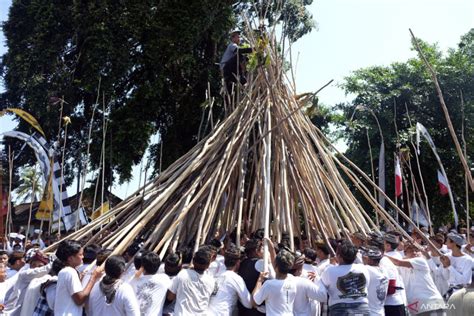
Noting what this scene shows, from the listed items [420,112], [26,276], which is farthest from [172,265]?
[420,112]

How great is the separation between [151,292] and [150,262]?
0.21 metres

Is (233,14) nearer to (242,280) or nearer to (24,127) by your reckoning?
(24,127)

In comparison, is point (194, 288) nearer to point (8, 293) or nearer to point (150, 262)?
point (150, 262)

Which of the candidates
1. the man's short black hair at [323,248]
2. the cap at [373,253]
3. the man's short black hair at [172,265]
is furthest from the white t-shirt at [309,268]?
the man's short black hair at [172,265]

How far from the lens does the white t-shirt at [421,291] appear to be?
15.3ft

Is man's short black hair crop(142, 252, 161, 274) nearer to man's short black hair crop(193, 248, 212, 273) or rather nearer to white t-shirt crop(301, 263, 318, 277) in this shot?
man's short black hair crop(193, 248, 212, 273)

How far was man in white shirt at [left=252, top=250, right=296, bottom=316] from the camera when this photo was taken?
376cm

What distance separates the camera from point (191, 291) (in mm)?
3896

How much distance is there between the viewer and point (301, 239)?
6293 mm

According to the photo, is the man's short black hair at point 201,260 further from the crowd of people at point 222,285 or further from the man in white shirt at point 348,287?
the man in white shirt at point 348,287

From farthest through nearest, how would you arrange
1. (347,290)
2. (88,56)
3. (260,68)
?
(88,56) < (260,68) < (347,290)

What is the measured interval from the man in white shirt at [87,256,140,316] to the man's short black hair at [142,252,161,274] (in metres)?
0.34

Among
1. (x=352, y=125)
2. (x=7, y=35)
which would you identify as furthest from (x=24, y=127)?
(x=352, y=125)

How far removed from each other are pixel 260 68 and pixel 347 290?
3.77 meters
